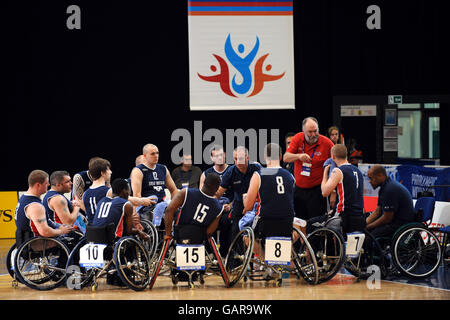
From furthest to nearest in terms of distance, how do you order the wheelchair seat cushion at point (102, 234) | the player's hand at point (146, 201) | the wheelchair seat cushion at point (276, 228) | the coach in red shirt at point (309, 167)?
the player's hand at point (146, 201)
the coach in red shirt at point (309, 167)
the wheelchair seat cushion at point (276, 228)
the wheelchair seat cushion at point (102, 234)

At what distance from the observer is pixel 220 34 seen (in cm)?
1300

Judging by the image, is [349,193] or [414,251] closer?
[349,193]

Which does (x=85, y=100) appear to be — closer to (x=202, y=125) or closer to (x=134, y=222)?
(x=202, y=125)

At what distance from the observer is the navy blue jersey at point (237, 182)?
773cm

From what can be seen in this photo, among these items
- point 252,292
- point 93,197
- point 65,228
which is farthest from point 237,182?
point 65,228

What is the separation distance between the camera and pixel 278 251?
6910 millimetres

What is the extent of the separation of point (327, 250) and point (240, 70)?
6357 mm

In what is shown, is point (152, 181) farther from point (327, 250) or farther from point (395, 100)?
point (395, 100)

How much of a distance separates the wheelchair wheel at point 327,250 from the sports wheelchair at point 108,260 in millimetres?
1645

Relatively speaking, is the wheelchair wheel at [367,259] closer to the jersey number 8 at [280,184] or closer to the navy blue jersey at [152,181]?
the jersey number 8 at [280,184]

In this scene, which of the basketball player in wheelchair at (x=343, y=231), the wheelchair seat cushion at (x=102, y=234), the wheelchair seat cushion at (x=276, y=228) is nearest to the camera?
the wheelchair seat cushion at (x=102, y=234)

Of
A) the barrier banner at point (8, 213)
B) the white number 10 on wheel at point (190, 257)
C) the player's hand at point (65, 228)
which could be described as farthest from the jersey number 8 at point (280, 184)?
the barrier banner at point (8, 213)
